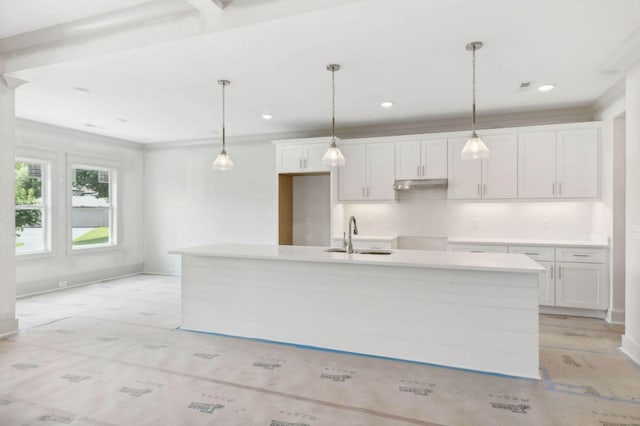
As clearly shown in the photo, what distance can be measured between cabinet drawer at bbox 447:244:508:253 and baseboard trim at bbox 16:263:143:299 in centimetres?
618

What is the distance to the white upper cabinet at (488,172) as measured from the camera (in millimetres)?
5141

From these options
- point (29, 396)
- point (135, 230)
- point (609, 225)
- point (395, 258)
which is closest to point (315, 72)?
point (395, 258)

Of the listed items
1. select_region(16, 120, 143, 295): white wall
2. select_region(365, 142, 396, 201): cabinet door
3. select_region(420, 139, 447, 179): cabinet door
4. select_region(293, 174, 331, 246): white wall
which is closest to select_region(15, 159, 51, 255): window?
select_region(16, 120, 143, 295): white wall

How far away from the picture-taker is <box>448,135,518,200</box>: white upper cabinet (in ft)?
16.9

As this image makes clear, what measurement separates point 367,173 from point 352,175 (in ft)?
0.80

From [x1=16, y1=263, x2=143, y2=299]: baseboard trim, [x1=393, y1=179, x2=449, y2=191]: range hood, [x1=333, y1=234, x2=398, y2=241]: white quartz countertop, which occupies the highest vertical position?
[x1=393, y1=179, x2=449, y2=191]: range hood

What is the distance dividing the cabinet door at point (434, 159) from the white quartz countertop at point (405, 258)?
6.80ft

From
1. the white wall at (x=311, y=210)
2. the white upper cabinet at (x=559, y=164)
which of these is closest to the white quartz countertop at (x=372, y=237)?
the white wall at (x=311, y=210)

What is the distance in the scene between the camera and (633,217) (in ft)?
11.2

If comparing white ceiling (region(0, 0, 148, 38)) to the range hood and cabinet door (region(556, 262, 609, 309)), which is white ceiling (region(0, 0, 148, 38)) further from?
cabinet door (region(556, 262, 609, 309))

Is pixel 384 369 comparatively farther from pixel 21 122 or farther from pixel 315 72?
pixel 21 122

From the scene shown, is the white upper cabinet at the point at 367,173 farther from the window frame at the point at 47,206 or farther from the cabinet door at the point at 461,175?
the window frame at the point at 47,206


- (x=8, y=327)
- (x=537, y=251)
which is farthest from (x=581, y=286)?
(x=8, y=327)

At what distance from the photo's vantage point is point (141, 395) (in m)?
2.70
